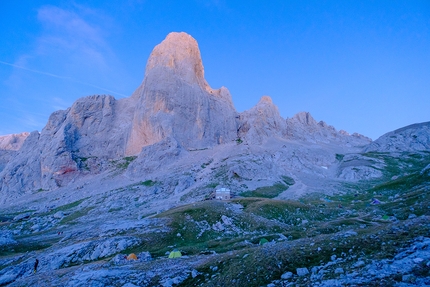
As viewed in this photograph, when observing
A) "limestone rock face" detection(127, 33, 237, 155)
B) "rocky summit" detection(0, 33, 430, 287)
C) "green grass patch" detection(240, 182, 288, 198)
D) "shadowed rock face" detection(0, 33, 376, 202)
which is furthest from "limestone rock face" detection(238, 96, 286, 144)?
"green grass patch" detection(240, 182, 288, 198)

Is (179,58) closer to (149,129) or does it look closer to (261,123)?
(149,129)

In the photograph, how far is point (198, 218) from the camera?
45.5 meters

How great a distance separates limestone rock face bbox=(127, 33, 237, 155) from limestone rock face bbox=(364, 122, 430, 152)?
90.8 metres

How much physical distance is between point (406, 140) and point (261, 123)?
89.5m

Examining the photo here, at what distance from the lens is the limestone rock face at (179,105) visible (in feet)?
501

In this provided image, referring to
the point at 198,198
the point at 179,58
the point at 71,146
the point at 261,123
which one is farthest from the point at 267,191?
the point at 179,58

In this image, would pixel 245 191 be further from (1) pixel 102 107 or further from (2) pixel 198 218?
(1) pixel 102 107

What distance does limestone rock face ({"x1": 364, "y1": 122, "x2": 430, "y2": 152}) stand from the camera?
156550 millimetres

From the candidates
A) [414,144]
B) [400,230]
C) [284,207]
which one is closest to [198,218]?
[284,207]

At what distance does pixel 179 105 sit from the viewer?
161750 mm

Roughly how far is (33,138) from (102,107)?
1922 inches

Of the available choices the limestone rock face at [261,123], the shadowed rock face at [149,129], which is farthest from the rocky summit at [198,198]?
the limestone rock face at [261,123]

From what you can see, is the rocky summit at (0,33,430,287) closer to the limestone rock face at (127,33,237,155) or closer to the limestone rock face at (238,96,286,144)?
the limestone rock face at (127,33,237,155)

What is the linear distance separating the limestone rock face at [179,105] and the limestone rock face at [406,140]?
9084 centimetres
